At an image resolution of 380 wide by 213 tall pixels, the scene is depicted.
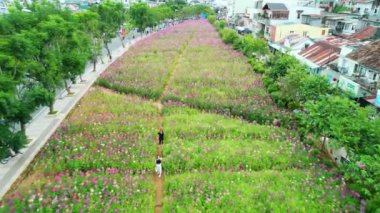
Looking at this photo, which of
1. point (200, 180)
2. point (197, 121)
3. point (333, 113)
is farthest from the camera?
point (197, 121)

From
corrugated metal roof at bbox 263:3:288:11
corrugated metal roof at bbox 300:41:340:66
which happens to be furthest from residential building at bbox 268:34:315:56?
corrugated metal roof at bbox 263:3:288:11

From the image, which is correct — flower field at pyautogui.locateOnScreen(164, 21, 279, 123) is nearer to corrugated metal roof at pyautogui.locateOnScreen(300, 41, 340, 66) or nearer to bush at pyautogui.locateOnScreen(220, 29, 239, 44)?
corrugated metal roof at pyautogui.locateOnScreen(300, 41, 340, 66)

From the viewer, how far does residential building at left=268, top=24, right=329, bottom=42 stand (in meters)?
43.9

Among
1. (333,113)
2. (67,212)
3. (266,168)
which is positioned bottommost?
(266,168)

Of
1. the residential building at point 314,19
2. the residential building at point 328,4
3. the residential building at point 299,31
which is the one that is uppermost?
the residential building at point 328,4

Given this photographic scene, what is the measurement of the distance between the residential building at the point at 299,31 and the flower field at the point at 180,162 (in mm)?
26157

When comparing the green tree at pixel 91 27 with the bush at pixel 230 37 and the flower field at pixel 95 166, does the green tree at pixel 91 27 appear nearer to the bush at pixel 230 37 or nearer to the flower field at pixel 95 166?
the flower field at pixel 95 166

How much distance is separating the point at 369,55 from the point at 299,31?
75.5ft

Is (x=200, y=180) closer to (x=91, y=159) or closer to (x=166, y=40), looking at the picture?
(x=91, y=159)

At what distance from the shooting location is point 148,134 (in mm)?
16094

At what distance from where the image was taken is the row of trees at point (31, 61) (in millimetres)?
12609

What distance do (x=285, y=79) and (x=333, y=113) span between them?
7033 millimetres

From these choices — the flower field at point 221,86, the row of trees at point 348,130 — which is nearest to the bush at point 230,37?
the flower field at point 221,86

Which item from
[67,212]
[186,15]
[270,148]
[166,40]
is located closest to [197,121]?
[270,148]
